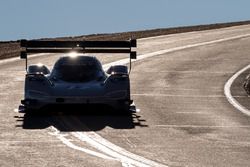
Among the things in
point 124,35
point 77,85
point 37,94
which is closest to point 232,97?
point 77,85

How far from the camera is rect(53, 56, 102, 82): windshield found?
59.5ft

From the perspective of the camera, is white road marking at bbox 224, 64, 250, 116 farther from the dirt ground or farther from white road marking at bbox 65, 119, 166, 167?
the dirt ground

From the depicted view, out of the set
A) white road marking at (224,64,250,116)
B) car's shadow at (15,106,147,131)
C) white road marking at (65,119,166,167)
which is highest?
white road marking at (224,64,250,116)

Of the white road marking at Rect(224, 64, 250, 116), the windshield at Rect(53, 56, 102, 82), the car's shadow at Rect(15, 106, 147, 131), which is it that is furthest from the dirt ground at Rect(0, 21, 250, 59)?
the car's shadow at Rect(15, 106, 147, 131)

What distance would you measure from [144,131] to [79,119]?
2051mm

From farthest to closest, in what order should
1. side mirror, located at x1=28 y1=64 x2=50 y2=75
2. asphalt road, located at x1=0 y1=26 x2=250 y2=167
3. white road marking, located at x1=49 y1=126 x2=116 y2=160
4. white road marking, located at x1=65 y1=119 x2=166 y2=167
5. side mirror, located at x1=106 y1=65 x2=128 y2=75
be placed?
side mirror, located at x1=28 y1=64 x2=50 y2=75 < side mirror, located at x1=106 y1=65 x2=128 y2=75 < white road marking, located at x1=49 y1=126 x2=116 y2=160 < asphalt road, located at x1=0 y1=26 x2=250 y2=167 < white road marking, located at x1=65 y1=119 x2=166 y2=167

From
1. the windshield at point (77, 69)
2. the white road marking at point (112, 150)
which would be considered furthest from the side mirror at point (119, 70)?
the white road marking at point (112, 150)

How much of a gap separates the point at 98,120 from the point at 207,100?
5.54 metres

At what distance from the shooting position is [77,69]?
18.3 meters

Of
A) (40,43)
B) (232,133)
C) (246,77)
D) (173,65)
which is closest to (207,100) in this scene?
(40,43)

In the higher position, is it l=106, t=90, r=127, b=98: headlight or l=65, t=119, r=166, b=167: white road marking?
l=106, t=90, r=127, b=98: headlight

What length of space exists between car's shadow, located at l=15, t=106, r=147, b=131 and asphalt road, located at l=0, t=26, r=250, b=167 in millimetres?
18

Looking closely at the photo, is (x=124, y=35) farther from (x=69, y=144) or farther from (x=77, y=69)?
(x=69, y=144)

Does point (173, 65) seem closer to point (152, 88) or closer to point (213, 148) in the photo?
point (152, 88)
